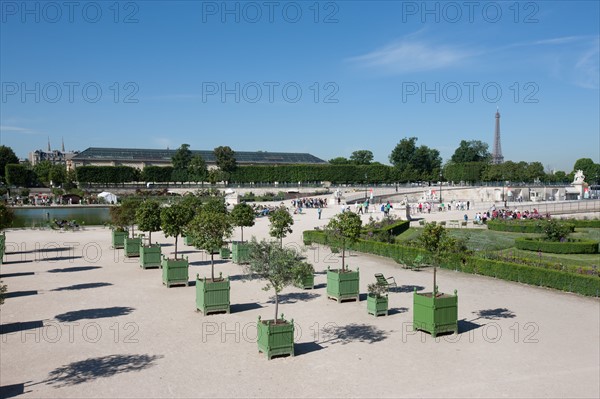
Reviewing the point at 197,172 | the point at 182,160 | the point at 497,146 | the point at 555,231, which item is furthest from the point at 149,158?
the point at 555,231

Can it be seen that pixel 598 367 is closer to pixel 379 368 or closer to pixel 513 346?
pixel 513 346

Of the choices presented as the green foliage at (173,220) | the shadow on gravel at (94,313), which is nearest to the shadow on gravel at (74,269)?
the green foliage at (173,220)

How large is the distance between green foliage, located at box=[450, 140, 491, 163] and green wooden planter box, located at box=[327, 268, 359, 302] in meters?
108

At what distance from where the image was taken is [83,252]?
26.0 metres

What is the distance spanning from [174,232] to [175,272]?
8.54ft

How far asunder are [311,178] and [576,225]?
63.1 meters

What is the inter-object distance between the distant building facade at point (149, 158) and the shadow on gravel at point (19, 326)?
95181 millimetres

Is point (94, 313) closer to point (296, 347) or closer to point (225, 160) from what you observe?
point (296, 347)

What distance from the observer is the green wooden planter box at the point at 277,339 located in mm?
10844

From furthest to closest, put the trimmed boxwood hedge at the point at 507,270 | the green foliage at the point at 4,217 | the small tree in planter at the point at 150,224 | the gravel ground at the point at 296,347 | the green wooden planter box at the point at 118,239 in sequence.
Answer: the green wooden planter box at the point at 118,239 < the small tree in planter at the point at 150,224 < the green foliage at the point at 4,217 < the trimmed boxwood hedge at the point at 507,270 < the gravel ground at the point at 296,347

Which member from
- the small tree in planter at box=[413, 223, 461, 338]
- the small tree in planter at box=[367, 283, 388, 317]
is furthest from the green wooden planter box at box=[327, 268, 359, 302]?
the small tree in planter at box=[413, 223, 461, 338]

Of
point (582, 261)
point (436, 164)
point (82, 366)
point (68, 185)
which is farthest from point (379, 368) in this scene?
point (436, 164)

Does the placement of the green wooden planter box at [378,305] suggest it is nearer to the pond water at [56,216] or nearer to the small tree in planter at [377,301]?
the small tree in planter at [377,301]

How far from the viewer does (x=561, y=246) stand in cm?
2752
